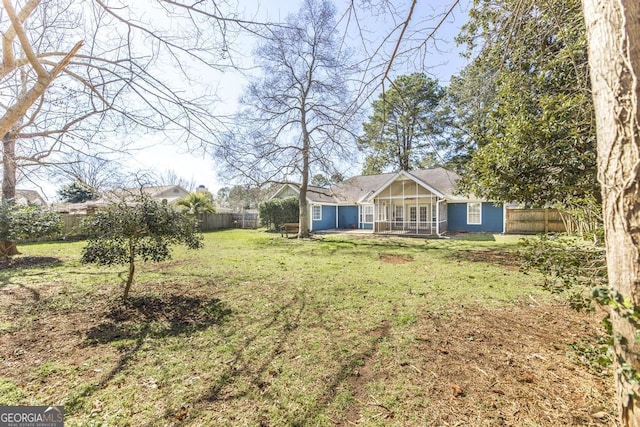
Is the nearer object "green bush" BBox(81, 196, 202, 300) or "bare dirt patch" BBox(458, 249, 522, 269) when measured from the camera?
"green bush" BBox(81, 196, 202, 300)

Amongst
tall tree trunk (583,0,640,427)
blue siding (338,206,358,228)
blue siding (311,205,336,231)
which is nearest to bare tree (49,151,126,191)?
tall tree trunk (583,0,640,427)

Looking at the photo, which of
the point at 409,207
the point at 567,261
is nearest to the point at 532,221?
the point at 409,207

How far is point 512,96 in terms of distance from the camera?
183 inches

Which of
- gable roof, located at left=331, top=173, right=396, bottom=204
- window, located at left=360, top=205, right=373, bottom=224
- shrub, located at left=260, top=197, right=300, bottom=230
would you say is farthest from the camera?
gable roof, located at left=331, top=173, right=396, bottom=204

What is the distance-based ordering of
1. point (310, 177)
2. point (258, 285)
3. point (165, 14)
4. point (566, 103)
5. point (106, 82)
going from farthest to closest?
point (310, 177), point (258, 285), point (106, 82), point (165, 14), point (566, 103)

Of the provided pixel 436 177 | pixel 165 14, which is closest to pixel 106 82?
pixel 165 14

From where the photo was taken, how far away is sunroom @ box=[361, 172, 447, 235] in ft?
56.7

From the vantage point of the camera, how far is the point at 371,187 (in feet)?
78.0

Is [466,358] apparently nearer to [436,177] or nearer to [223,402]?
[223,402]

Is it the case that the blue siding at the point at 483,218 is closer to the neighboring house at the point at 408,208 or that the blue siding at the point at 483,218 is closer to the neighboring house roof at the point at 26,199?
the neighboring house at the point at 408,208

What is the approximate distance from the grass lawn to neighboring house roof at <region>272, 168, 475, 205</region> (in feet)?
40.7

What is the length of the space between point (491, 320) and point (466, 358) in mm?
1451

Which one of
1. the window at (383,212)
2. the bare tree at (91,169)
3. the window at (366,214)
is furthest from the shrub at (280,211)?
the bare tree at (91,169)

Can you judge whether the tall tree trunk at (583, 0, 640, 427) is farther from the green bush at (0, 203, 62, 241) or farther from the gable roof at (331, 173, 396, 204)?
the gable roof at (331, 173, 396, 204)
